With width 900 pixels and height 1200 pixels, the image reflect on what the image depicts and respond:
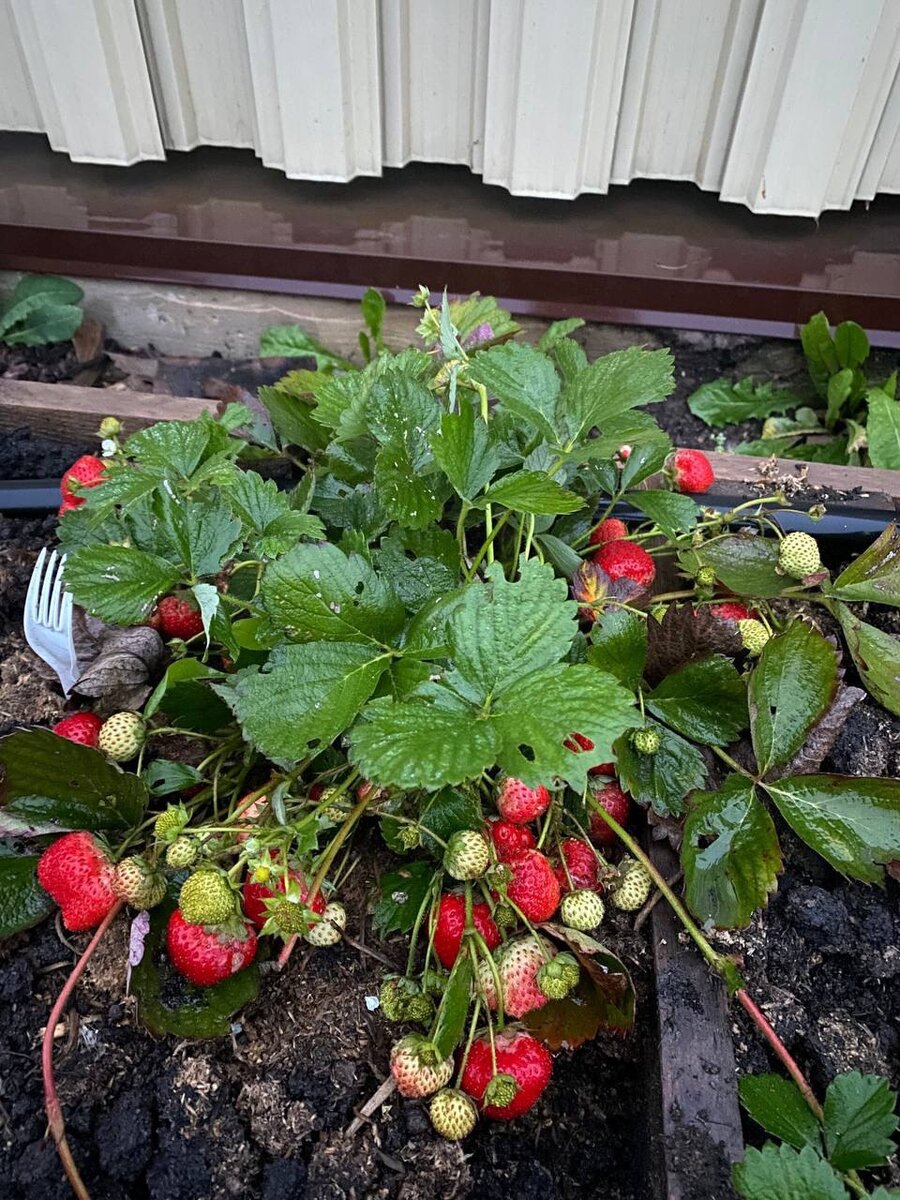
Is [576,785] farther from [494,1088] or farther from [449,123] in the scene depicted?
[449,123]

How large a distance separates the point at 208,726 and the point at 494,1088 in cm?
47

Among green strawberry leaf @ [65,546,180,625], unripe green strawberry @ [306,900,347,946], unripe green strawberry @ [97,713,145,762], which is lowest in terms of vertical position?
unripe green strawberry @ [306,900,347,946]

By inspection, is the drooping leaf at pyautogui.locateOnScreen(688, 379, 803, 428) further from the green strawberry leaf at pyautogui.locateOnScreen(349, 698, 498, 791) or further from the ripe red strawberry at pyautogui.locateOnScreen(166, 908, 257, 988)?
the ripe red strawberry at pyautogui.locateOnScreen(166, 908, 257, 988)

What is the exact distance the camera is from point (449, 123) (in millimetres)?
2020

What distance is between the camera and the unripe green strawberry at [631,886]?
1016 mm

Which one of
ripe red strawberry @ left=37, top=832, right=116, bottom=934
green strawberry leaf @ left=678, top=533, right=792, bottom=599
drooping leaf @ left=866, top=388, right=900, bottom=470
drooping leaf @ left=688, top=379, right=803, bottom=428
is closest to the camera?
ripe red strawberry @ left=37, top=832, right=116, bottom=934

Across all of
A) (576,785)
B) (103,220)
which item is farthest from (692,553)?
(103,220)

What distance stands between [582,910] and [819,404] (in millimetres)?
1414

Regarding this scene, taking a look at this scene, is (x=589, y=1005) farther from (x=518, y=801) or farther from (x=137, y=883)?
(x=137, y=883)

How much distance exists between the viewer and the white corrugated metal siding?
1.78m

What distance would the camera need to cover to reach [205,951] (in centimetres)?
95

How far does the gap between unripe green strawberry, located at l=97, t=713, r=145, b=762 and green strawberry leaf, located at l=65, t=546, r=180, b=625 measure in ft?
0.40

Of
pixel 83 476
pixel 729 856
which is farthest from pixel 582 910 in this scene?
pixel 83 476

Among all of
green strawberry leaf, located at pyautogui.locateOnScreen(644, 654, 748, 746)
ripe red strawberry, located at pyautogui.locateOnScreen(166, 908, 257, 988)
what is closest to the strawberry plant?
green strawberry leaf, located at pyautogui.locateOnScreen(644, 654, 748, 746)
